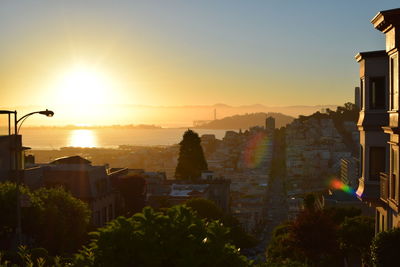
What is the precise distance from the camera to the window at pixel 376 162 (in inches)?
992

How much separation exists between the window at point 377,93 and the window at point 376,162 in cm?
180

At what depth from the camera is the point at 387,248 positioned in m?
19.8

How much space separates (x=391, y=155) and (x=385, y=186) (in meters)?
1.27

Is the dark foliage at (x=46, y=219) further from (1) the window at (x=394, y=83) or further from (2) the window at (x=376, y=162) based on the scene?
(1) the window at (x=394, y=83)

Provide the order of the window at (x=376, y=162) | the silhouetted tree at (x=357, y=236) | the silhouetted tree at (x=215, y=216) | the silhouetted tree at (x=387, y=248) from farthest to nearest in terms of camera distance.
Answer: the silhouetted tree at (x=215, y=216)
the silhouetted tree at (x=357, y=236)
the window at (x=376, y=162)
the silhouetted tree at (x=387, y=248)

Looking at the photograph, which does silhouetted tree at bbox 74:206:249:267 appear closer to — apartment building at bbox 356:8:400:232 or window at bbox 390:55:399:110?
window at bbox 390:55:399:110

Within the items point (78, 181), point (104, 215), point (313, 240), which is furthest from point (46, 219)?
point (104, 215)

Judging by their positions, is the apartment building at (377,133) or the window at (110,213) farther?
the window at (110,213)

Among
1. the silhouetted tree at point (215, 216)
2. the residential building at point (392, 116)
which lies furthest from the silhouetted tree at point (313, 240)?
the silhouetted tree at point (215, 216)

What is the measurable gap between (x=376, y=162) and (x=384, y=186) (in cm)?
198

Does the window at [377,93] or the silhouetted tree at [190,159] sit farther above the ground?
the window at [377,93]

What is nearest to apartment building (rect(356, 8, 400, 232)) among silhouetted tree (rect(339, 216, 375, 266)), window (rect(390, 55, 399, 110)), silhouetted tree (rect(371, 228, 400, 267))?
window (rect(390, 55, 399, 110))

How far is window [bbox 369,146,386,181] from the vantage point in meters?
25.2

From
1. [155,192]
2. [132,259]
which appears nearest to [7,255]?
[132,259]
